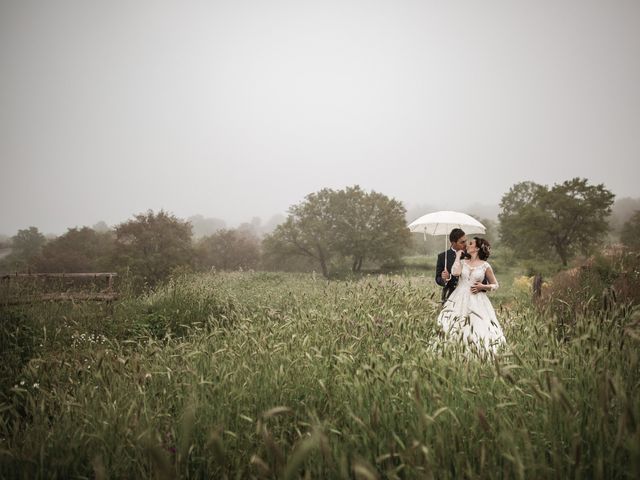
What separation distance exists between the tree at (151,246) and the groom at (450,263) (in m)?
22.0

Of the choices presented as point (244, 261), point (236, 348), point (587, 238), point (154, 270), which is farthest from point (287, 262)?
point (236, 348)

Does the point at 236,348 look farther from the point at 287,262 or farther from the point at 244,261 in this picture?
the point at 244,261

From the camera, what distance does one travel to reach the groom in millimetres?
6542

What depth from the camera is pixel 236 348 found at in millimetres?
3906

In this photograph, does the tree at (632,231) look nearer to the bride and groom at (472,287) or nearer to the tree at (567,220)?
the tree at (567,220)

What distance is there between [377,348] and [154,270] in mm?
24911

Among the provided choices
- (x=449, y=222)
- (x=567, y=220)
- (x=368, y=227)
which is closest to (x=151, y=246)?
(x=368, y=227)

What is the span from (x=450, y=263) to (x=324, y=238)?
85.2 ft

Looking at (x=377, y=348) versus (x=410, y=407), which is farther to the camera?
(x=377, y=348)

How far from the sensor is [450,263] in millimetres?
7223

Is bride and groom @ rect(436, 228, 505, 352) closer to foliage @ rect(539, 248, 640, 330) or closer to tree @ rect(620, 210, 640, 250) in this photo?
foliage @ rect(539, 248, 640, 330)

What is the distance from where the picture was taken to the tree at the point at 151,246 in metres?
24.6

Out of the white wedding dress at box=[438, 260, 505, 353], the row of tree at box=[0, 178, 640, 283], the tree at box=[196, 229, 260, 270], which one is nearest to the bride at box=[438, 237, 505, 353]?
the white wedding dress at box=[438, 260, 505, 353]

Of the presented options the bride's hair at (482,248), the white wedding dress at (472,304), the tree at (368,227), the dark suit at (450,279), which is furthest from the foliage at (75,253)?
the bride's hair at (482,248)
